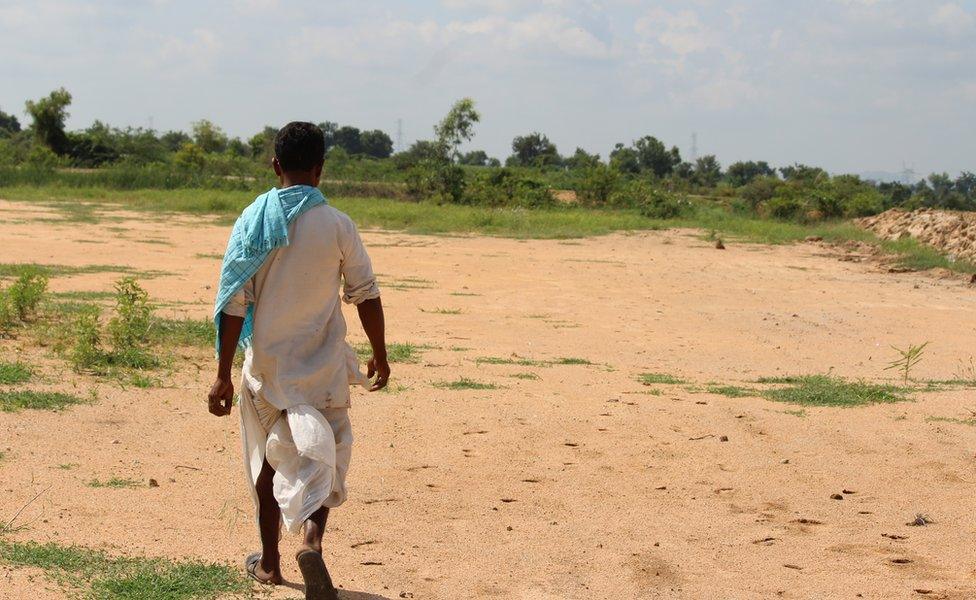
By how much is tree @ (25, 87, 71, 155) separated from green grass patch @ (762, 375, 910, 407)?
1700 inches

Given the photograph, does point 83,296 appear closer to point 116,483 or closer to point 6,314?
point 6,314

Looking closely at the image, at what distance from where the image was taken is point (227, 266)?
3609mm

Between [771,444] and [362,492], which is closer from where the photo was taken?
[362,492]

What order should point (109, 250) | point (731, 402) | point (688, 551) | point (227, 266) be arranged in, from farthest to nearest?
point (109, 250) → point (731, 402) → point (688, 551) → point (227, 266)

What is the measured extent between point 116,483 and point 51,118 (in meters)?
44.6

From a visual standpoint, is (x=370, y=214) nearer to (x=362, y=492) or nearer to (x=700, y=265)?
(x=700, y=265)

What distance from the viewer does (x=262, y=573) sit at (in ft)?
12.6

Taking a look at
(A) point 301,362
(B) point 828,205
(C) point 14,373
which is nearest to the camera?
(A) point 301,362

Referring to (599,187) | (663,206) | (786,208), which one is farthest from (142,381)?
(599,187)

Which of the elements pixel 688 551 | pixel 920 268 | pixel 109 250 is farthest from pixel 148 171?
pixel 688 551

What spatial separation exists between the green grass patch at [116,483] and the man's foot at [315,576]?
1.97 metres

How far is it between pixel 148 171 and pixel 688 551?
3611cm

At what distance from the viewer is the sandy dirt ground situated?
13.8 ft

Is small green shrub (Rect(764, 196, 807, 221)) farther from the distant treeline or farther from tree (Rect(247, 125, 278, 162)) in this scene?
tree (Rect(247, 125, 278, 162))
